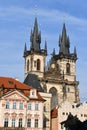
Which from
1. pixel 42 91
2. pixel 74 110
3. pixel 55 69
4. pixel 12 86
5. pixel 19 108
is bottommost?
pixel 19 108

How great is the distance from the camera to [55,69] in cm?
9962

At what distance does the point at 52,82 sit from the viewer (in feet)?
313

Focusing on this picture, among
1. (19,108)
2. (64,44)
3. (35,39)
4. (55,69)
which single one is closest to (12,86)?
(19,108)

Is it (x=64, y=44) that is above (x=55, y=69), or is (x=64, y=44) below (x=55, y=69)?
above

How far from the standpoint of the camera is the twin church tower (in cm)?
9494

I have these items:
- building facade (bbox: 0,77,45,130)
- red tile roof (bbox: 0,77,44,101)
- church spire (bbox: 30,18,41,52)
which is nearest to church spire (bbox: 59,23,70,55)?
church spire (bbox: 30,18,41,52)

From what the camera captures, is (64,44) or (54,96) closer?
(54,96)

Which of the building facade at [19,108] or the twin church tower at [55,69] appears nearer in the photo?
the building facade at [19,108]

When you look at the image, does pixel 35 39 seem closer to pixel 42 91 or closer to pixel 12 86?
pixel 42 91

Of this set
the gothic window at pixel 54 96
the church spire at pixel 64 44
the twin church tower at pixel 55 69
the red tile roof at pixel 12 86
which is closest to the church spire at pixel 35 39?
the twin church tower at pixel 55 69

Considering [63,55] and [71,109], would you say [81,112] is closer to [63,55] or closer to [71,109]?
[71,109]

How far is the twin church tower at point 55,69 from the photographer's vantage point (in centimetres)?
9494

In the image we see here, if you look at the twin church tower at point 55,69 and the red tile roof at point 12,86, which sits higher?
the twin church tower at point 55,69

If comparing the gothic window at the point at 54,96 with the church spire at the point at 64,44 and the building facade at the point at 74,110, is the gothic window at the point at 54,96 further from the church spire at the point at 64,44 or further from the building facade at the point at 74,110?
the building facade at the point at 74,110
